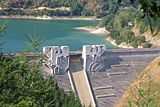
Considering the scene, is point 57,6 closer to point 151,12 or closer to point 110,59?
point 110,59

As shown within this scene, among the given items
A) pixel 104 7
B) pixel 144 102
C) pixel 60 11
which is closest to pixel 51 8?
pixel 60 11

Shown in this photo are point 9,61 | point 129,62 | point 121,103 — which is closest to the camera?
point 9,61

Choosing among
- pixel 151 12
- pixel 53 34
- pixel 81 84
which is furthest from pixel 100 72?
pixel 53 34

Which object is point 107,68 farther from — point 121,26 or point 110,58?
point 121,26

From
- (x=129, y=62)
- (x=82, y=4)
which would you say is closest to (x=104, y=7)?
(x=82, y=4)

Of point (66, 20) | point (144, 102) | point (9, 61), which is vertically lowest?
point (66, 20)

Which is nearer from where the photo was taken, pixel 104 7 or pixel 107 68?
pixel 107 68

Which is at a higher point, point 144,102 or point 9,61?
point 9,61

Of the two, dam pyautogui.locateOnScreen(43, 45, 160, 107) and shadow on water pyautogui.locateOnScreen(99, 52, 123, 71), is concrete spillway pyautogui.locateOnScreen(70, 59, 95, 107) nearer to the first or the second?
dam pyautogui.locateOnScreen(43, 45, 160, 107)

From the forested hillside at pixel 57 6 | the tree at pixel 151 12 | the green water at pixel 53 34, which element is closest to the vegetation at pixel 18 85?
the tree at pixel 151 12

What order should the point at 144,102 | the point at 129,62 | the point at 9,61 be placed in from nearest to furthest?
the point at 9,61
the point at 144,102
the point at 129,62
